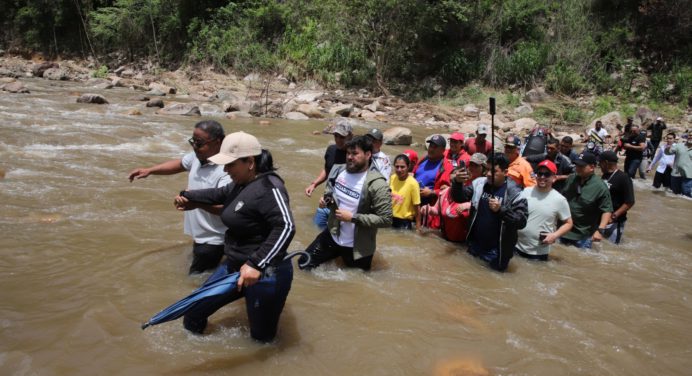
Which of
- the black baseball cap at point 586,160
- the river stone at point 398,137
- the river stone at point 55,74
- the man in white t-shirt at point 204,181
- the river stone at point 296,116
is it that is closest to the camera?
the man in white t-shirt at point 204,181

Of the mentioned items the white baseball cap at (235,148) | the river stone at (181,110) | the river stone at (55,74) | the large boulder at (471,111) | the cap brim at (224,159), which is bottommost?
the cap brim at (224,159)

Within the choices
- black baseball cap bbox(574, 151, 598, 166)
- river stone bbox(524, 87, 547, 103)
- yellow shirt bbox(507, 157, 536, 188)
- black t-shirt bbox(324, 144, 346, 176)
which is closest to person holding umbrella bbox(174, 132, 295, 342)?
black t-shirt bbox(324, 144, 346, 176)

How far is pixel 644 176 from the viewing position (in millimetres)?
12062

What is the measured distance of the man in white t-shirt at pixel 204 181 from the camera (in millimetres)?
3703

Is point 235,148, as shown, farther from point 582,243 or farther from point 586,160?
point 582,243

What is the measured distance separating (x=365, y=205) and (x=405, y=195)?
1666 millimetres

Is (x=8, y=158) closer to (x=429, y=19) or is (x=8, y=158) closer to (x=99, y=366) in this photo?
(x=99, y=366)

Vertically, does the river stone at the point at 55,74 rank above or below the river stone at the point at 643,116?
above

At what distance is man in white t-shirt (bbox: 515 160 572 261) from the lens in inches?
203

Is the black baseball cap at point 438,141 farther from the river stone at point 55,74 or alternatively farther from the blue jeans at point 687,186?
the river stone at point 55,74

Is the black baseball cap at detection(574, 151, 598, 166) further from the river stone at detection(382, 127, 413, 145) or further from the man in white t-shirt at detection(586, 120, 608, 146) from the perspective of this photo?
the river stone at detection(382, 127, 413, 145)

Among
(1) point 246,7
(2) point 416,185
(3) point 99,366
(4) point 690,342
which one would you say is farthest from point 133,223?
(1) point 246,7

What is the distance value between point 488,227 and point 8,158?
8.15 meters

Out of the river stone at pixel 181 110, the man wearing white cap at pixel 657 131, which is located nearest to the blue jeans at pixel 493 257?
the man wearing white cap at pixel 657 131
